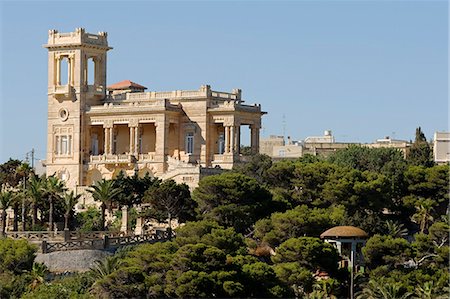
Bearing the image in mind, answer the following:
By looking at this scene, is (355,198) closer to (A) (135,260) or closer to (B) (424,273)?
(B) (424,273)

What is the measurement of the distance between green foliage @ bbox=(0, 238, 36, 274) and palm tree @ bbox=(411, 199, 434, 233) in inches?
825

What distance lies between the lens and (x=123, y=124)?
92875 mm

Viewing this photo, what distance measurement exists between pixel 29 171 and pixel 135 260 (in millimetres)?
21934

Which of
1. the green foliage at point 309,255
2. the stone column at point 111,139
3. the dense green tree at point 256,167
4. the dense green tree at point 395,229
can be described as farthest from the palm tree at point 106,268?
the stone column at point 111,139

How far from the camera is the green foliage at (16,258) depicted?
2756 inches

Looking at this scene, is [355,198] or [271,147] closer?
[355,198]

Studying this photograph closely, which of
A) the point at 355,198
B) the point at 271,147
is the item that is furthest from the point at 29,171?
the point at 271,147

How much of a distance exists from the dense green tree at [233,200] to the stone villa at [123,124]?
9.86 metres

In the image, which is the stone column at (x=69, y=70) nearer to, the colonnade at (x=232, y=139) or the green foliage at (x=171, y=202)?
the colonnade at (x=232, y=139)

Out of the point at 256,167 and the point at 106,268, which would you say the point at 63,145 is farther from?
the point at 106,268

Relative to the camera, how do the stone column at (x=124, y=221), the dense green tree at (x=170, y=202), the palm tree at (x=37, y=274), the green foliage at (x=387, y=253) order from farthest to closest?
the stone column at (x=124, y=221)
the dense green tree at (x=170, y=202)
the green foliage at (x=387, y=253)
the palm tree at (x=37, y=274)

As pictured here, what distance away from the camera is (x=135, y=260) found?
220 feet

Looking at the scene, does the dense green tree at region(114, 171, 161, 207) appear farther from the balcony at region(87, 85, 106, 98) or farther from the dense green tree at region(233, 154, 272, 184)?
the balcony at region(87, 85, 106, 98)

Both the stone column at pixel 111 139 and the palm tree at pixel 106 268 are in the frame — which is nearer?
the palm tree at pixel 106 268
